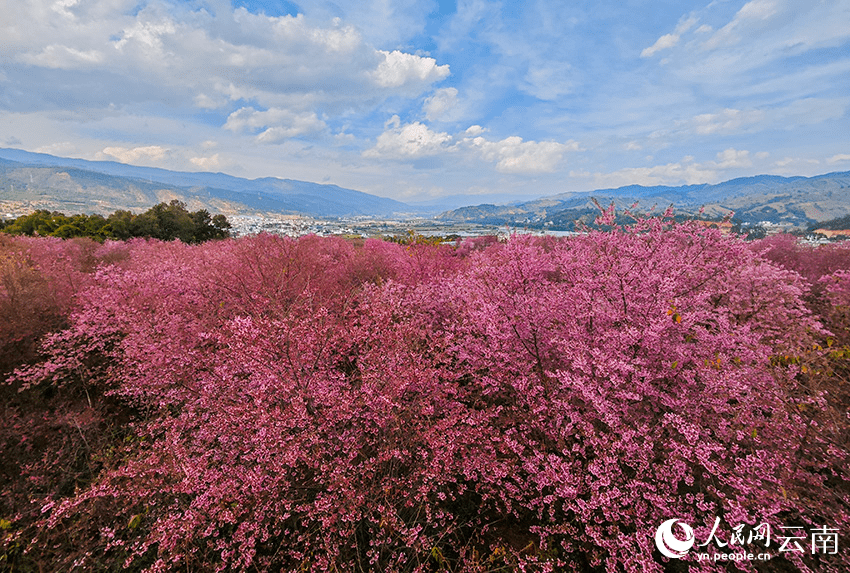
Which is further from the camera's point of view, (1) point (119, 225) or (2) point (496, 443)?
(1) point (119, 225)

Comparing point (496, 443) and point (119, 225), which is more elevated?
point (119, 225)

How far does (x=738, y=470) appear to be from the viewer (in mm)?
4266

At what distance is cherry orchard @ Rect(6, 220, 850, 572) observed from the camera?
4.65 m

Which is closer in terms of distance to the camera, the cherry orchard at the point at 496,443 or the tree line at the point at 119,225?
the cherry orchard at the point at 496,443

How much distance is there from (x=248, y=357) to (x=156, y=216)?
120 feet

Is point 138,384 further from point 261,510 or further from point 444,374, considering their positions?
point 444,374

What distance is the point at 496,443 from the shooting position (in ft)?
21.9

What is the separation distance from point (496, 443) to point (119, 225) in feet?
128

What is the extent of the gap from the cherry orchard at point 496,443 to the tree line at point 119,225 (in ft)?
99.5

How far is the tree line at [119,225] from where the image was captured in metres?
28.4

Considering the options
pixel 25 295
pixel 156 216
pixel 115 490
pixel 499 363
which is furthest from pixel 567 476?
pixel 156 216

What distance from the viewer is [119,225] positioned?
30.2 m

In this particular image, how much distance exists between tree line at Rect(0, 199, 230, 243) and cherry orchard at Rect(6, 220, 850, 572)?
3033cm

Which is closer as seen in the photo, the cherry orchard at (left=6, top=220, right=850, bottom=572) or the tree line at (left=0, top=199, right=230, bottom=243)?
the cherry orchard at (left=6, top=220, right=850, bottom=572)
